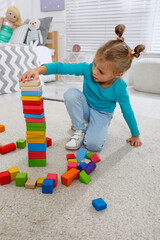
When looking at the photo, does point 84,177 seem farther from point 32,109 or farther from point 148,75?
point 148,75

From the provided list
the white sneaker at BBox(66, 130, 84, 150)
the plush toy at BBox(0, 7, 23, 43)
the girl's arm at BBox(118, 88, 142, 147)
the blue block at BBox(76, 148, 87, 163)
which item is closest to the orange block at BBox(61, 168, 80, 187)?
the blue block at BBox(76, 148, 87, 163)

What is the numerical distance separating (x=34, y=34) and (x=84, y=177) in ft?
8.56

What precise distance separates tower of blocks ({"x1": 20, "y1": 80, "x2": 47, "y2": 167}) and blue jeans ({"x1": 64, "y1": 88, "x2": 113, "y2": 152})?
301 mm

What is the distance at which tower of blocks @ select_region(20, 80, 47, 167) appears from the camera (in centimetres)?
75

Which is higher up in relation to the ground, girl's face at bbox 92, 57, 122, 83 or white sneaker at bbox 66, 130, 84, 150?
girl's face at bbox 92, 57, 122, 83

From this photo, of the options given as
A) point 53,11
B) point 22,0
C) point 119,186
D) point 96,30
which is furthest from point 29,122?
point 22,0

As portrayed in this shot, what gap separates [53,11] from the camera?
3297 millimetres

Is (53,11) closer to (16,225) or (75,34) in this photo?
(75,34)

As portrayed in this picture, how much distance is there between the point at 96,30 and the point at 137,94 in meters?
1.38

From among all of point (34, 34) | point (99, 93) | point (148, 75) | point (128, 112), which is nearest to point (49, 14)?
point (34, 34)

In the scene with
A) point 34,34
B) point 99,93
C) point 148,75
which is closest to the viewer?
point 99,93

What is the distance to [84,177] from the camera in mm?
786

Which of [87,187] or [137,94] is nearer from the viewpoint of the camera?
[87,187]

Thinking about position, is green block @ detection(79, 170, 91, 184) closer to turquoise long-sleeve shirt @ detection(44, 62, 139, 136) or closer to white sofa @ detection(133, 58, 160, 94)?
turquoise long-sleeve shirt @ detection(44, 62, 139, 136)
